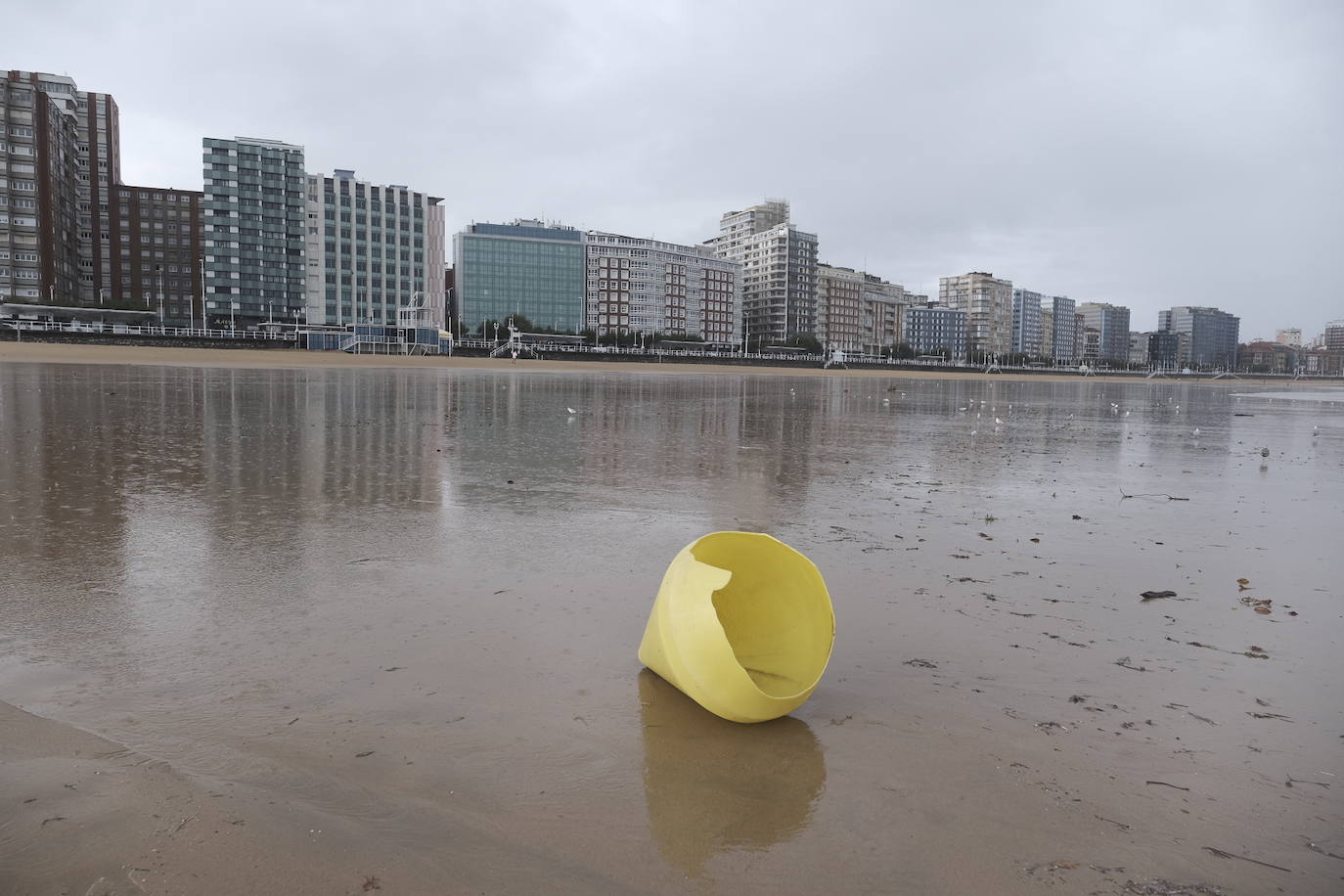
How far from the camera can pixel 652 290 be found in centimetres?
16062

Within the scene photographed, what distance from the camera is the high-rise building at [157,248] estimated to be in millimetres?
125312

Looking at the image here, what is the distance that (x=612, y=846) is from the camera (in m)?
2.51

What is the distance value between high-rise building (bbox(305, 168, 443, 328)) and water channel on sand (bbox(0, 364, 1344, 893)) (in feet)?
402

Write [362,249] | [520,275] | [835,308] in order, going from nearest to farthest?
[362,249], [520,275], [835,308]

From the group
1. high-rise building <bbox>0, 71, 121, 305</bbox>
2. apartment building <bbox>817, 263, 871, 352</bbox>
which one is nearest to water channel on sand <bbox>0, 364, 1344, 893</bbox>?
high-rise building <bbox>0, 71, 121, 305</bbox>

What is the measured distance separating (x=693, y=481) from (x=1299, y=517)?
6.43 metres

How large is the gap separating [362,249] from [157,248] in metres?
35.0

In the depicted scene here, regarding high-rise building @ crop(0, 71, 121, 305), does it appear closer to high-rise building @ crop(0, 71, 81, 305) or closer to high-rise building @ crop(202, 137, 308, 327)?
high-rise building @ crop(0, 71, 81, 305)

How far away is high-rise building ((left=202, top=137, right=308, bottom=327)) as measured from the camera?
114 m

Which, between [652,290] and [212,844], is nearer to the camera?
[212,844]

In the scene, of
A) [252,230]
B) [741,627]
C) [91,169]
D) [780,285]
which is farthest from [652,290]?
[741,627]

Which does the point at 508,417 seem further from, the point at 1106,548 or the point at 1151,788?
the point at 1151,788

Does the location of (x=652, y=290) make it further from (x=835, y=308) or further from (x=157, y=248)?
(x=157, y=248)

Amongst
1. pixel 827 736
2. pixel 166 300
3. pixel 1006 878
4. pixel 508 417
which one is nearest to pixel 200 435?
pixel 508 417
